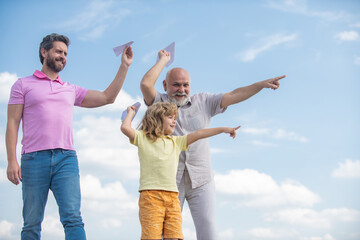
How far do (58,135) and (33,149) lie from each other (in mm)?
301

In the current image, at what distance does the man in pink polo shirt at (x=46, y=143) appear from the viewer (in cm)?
466

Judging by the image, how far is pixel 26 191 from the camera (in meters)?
4.79

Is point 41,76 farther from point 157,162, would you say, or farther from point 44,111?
point 157,162

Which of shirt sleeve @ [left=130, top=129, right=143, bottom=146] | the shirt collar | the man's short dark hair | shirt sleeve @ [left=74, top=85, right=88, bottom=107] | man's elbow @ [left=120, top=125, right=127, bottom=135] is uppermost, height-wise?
the man's short dark hair

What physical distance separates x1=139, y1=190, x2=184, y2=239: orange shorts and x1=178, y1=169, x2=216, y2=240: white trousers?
28.2 inches

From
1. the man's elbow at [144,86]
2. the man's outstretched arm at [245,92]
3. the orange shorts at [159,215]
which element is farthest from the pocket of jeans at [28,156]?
the man's outstretched arm at [245,92]

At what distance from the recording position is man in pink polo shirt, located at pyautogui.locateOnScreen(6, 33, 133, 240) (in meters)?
4.66

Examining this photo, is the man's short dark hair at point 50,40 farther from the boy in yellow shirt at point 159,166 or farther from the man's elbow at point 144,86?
the boy in yellow shirt at point 159,166

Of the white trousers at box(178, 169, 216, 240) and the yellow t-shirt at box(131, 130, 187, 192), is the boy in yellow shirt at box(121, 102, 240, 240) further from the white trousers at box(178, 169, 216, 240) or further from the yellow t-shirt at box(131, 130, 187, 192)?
the white trousers at box(178, 169, 216, 240)

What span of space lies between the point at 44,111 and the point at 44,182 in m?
0.76

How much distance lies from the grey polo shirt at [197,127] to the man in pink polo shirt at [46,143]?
3.76 feet

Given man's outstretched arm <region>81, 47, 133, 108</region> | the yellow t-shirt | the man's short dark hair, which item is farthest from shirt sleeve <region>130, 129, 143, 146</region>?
the man's short dark hair

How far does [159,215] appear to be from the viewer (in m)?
4.30

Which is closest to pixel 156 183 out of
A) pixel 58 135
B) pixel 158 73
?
pixel 58 135
